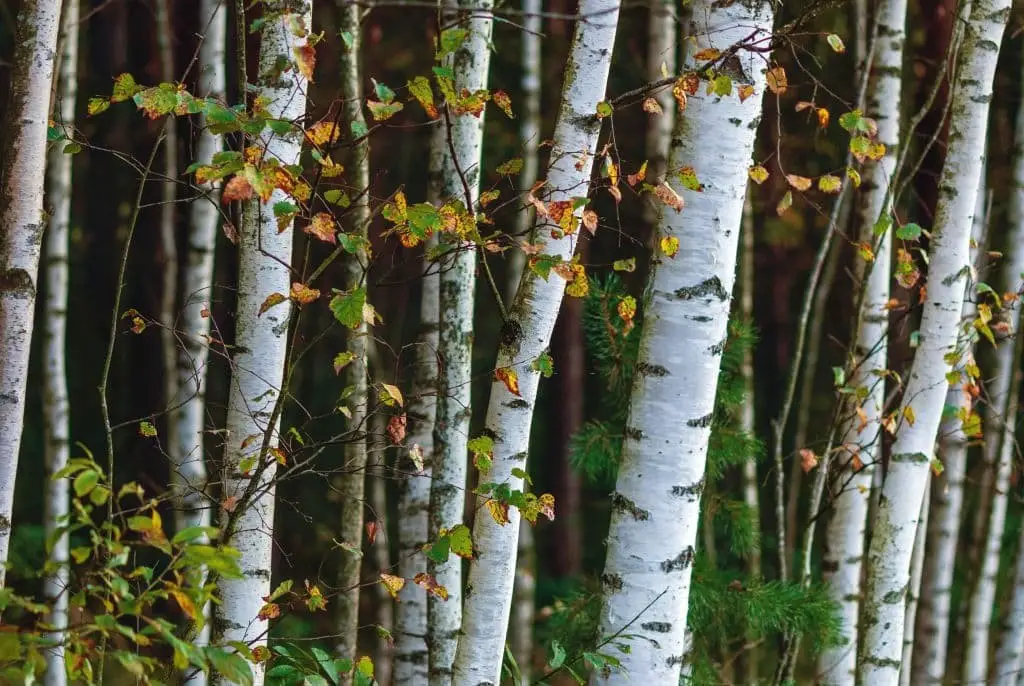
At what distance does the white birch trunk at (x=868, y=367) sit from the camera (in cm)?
391

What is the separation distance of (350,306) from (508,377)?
0.54 metres

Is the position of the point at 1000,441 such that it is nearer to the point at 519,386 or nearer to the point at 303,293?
the point at 519,386

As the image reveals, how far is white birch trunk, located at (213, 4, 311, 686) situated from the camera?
254 centimetres

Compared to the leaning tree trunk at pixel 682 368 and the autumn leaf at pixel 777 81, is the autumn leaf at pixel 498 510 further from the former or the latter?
the autumn leaf at pixel 777 81

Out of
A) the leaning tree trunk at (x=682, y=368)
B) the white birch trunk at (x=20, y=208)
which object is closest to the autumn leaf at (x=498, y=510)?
the leaning tree trunk at (x=682, y=368)

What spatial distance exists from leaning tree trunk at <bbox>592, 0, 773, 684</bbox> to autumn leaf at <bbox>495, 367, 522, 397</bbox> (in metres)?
0.39

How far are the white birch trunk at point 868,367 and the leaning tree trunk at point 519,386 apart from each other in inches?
69.0

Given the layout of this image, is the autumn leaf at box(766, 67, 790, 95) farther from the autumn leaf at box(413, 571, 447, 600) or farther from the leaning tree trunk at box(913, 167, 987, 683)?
the leaning tree trunk at box(913, 167, 987, 683)

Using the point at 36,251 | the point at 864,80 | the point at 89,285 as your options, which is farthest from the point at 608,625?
the point at 89,285

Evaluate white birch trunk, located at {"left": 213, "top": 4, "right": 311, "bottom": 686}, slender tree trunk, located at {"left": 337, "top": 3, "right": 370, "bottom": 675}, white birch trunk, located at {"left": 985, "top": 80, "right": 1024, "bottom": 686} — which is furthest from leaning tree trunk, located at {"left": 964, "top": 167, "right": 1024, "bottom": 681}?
white birch trunk, located at {"left": 213, "top": 4, "right": 311, "bottom": 686}

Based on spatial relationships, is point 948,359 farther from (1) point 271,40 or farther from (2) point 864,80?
(1) point 271,40

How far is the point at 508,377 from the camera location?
2467mm

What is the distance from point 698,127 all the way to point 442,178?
1231mm

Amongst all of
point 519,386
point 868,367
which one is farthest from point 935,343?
point 519,386
